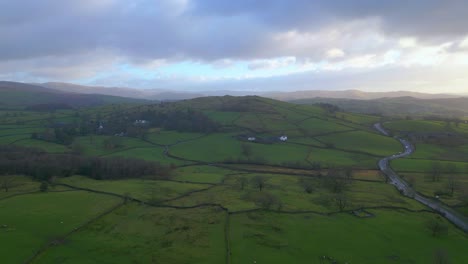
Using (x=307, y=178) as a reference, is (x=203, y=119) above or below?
above

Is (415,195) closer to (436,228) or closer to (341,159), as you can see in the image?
(436,228)

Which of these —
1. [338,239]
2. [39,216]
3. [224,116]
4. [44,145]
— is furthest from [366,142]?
[44,145]

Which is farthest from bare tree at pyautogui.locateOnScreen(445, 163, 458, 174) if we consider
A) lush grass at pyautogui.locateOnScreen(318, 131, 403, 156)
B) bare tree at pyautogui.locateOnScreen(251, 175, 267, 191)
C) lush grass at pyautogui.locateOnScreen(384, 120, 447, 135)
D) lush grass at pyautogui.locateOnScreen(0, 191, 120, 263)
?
lush grass at pyautogui.locateOnScreen(0, 191, 120, 263)

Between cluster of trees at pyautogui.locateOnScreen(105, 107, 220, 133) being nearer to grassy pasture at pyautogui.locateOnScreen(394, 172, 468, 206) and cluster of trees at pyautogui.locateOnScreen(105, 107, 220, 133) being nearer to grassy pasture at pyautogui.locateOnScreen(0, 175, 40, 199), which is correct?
grassy pasture at pyautogui.locateOnScreen(0, 175, 40, 199)

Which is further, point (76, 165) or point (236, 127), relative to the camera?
point (236, 127)

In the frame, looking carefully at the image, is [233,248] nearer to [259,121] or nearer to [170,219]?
[170,219]

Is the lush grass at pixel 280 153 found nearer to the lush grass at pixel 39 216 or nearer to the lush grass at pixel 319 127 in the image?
the lush grass at pixel 319 127

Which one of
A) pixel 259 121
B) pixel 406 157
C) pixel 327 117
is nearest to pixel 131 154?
pixel 259 121

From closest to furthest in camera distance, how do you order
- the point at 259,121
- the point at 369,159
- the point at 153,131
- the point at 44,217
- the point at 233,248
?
the point at 233,248
the point at 44,217
the point at 369,159
the point at 153,131
the point at 259,121

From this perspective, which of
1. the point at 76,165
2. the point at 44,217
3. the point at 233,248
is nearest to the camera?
the point at 233,248
